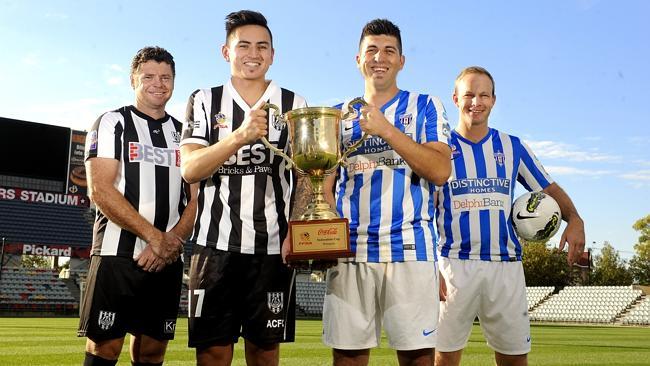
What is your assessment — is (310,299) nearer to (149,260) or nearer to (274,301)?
(149,260)

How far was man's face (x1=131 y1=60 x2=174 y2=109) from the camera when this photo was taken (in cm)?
349

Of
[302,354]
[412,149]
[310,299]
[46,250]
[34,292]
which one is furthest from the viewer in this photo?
[310,299]

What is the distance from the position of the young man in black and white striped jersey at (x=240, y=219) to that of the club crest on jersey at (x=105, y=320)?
2.43 feet

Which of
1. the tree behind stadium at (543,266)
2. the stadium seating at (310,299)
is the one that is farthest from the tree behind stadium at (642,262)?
the stadium seating at (310,299)

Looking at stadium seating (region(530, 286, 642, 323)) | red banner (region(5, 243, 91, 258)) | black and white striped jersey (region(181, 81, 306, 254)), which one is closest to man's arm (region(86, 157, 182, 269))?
black and white striped jersey (region(181, 81, 306, 254))

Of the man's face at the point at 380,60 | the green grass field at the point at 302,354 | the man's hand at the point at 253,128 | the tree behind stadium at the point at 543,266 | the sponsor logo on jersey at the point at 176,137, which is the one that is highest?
the man's face at the point at 380,60

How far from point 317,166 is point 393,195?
0.43m

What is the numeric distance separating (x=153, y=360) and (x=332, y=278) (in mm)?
1181

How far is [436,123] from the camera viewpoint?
2941 mm

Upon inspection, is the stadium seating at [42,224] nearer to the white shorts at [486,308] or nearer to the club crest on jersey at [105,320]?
the club crest on jersey at [105,320]

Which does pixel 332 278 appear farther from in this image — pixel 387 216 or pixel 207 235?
pixel 207 235

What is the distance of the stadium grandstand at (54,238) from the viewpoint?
29.5 metres

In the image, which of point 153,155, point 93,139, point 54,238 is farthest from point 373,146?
point 54,238

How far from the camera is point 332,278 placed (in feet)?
9.55
